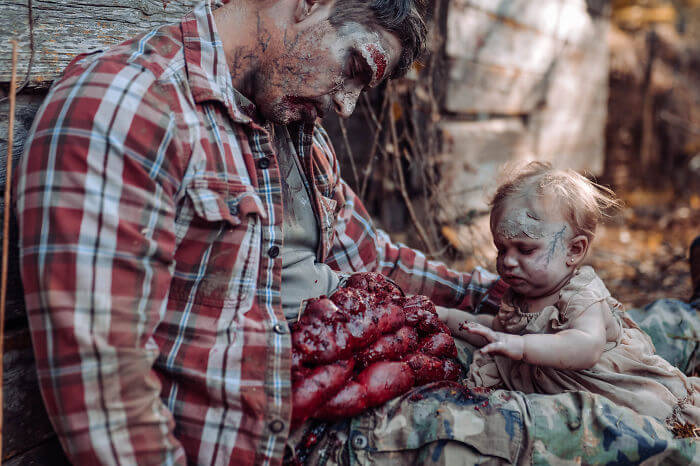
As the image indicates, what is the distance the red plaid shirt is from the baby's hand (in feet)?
1.77

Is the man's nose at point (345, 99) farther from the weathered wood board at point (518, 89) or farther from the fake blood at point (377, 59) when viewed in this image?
the weathered wood board at point (518, 89)

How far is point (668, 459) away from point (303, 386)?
1.01 metres

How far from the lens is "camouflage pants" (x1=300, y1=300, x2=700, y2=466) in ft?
4.86

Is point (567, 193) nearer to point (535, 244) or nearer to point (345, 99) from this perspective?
point (535, 244)

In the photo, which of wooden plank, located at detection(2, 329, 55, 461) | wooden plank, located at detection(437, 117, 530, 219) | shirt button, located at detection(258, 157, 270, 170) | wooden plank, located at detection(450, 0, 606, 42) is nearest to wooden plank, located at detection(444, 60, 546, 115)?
wooden plank, located at detection(437, 117, 530, 219)

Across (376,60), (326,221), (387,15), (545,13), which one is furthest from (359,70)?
(545,13)

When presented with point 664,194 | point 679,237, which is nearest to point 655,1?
point 664,194

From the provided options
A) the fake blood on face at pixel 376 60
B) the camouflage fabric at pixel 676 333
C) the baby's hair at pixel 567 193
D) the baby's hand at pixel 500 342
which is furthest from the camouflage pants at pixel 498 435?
the fake blood on face at pixel 376 60

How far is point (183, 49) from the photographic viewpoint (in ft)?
4.86

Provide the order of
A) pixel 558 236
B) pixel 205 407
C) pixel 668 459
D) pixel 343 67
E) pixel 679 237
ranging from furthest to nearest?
pixel 679 237 < pixel 558 236 < pixel 343 67 < pixel 668 459 < pixel 205 407

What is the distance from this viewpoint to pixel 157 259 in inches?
51.3

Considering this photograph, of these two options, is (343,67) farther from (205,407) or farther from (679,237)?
(679,237)

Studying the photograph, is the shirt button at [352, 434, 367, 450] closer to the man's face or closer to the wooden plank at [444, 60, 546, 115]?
the man's face

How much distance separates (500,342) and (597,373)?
413 mm
